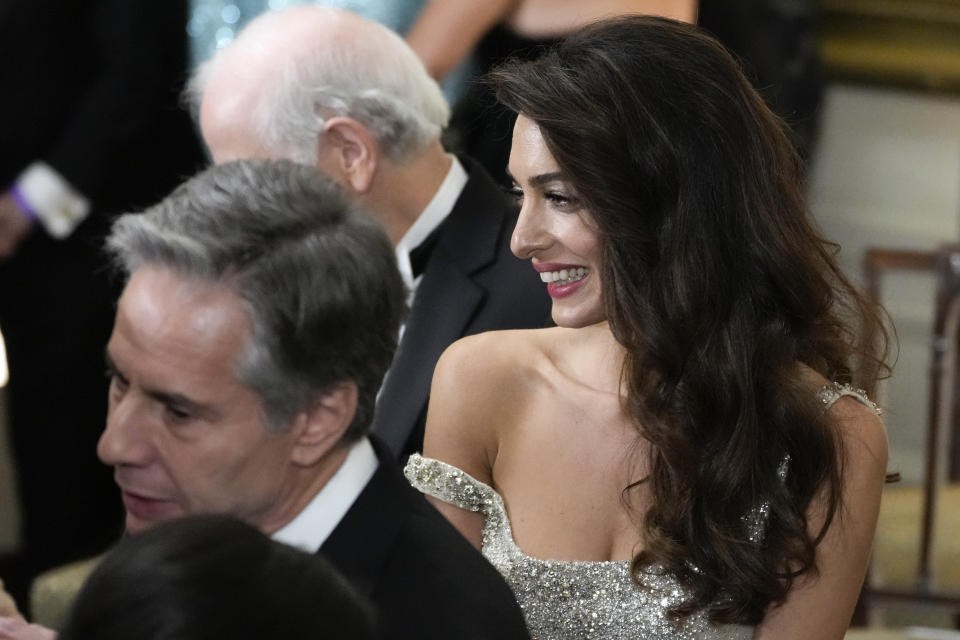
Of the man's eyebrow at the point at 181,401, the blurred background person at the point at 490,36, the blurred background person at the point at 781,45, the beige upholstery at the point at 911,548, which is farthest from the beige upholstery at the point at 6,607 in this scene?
the blurred background person at the point at 781,45

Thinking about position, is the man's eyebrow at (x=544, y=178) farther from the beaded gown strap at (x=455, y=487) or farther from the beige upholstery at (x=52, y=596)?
the beige upholstery at (x=52, y=596)

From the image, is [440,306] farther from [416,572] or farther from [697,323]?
[416,572]

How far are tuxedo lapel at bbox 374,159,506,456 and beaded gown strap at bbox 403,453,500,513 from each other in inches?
10.4

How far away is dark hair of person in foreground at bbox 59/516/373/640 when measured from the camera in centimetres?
111

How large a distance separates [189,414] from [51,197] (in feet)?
6.57

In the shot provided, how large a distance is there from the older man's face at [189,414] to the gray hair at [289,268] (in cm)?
2

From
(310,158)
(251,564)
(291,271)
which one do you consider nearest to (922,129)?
(310,158)

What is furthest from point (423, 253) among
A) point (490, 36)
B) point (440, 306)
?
point (490, 36)

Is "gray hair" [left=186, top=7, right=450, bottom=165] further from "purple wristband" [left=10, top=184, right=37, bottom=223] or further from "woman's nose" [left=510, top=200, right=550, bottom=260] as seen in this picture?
"purple wristband" [left=10, top=184, right=37, bottom=223]

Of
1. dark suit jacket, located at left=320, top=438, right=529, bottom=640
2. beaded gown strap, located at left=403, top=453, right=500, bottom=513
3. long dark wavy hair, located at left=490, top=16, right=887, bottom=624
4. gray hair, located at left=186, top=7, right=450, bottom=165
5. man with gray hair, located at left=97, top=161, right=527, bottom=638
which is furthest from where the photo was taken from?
gray hair, located at left=186, top=7, right=450, bottom=165

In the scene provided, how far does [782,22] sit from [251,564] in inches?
131

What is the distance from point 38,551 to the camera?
154 inches

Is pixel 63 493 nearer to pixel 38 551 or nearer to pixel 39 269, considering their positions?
pixel 38 551

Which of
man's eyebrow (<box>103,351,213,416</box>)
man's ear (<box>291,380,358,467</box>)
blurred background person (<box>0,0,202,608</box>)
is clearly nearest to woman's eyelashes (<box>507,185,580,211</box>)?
man's ear (<box>291,380,358,467</box>)
